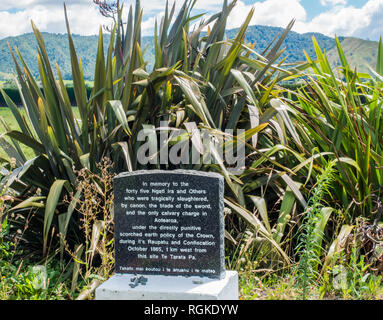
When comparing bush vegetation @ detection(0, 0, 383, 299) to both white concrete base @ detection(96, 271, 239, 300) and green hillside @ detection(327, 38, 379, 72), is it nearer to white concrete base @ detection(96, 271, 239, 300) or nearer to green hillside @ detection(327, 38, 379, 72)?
white concrete base @ detection(96, 271, 239, 300)

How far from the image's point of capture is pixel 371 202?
3633 mm

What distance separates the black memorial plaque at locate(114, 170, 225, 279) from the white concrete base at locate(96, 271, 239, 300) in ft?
0.21

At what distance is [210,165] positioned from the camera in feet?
11.1

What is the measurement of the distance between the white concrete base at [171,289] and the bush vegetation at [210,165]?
29 cm

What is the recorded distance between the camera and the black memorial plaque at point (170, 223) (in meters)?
2.56

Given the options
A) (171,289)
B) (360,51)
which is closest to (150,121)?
(171,289)

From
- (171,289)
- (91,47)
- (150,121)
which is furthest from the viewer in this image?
(91,47)

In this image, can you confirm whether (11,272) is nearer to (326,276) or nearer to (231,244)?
(231,244)

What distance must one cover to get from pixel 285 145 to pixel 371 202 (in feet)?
2.79

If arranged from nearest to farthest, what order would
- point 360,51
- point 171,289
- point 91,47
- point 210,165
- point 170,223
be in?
point 171,289, point 170,223, point 210,165, point 91,47, point 360,51

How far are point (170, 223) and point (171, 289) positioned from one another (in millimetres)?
383

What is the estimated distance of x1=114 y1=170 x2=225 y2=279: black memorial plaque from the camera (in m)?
2.56

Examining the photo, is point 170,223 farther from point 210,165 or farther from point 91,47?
point 91,47

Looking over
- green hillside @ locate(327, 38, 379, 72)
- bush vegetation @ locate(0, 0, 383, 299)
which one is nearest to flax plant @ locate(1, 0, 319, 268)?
bush vegetation @ locate(0, 0, 383, 299)
